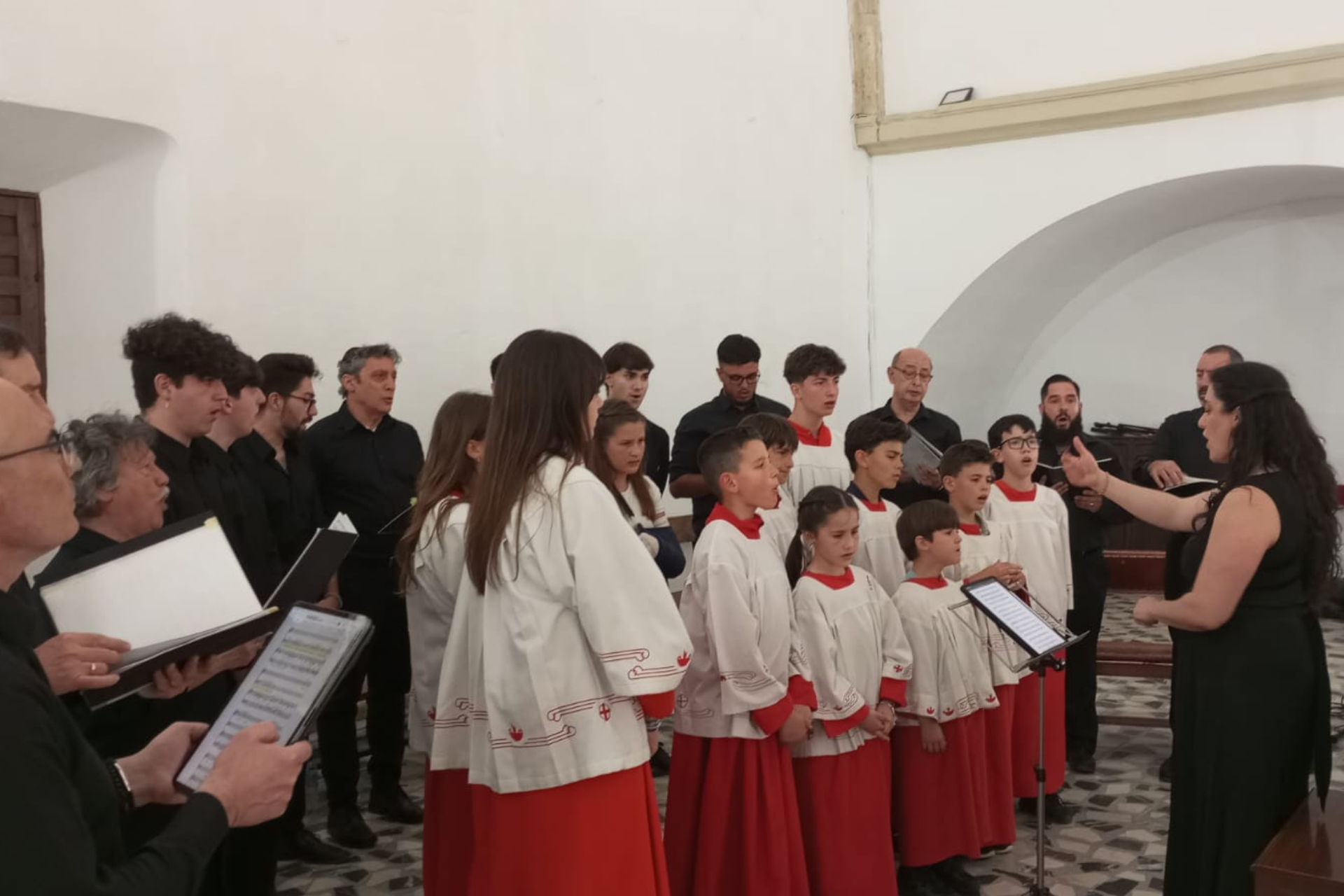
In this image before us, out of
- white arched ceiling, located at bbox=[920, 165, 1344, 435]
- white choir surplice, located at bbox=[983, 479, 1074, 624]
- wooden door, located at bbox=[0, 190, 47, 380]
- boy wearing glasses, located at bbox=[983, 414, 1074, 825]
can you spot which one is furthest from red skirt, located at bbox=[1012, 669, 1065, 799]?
wooden door, located at bbox=[0, 190, 47, 380]

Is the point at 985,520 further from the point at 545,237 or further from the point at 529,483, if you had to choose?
the point at 545,237

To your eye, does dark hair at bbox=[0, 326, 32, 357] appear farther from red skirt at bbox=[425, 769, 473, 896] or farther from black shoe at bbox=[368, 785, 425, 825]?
black shoe at bbox=[368, 785, 425, 825]

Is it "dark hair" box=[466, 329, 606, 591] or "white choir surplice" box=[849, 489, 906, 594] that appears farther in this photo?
"white choir surplice" box=[849, 489, 906, 594]

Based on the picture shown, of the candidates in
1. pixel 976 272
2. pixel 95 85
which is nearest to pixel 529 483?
pixel 95 85

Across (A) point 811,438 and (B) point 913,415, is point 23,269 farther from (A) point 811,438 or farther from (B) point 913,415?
(B) point 913,415

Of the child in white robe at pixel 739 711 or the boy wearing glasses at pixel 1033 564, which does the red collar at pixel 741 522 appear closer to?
the child in white robe at pixel 739 711

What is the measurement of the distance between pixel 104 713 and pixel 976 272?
6.54 meters

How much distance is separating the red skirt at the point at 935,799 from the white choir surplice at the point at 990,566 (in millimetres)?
360

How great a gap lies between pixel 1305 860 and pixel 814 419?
235cm

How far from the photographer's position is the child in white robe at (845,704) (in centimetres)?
342

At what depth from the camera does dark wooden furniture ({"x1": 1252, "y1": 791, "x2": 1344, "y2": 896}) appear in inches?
103

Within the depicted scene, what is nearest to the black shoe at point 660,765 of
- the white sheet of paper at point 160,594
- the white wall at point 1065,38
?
the white sheet of paper at point 160,594

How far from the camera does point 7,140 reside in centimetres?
456

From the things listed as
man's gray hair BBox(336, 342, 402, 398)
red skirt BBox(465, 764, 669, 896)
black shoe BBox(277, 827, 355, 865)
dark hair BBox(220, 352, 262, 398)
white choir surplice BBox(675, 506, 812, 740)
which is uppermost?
man's gray hair BBox(336, 342, 402, 398)
